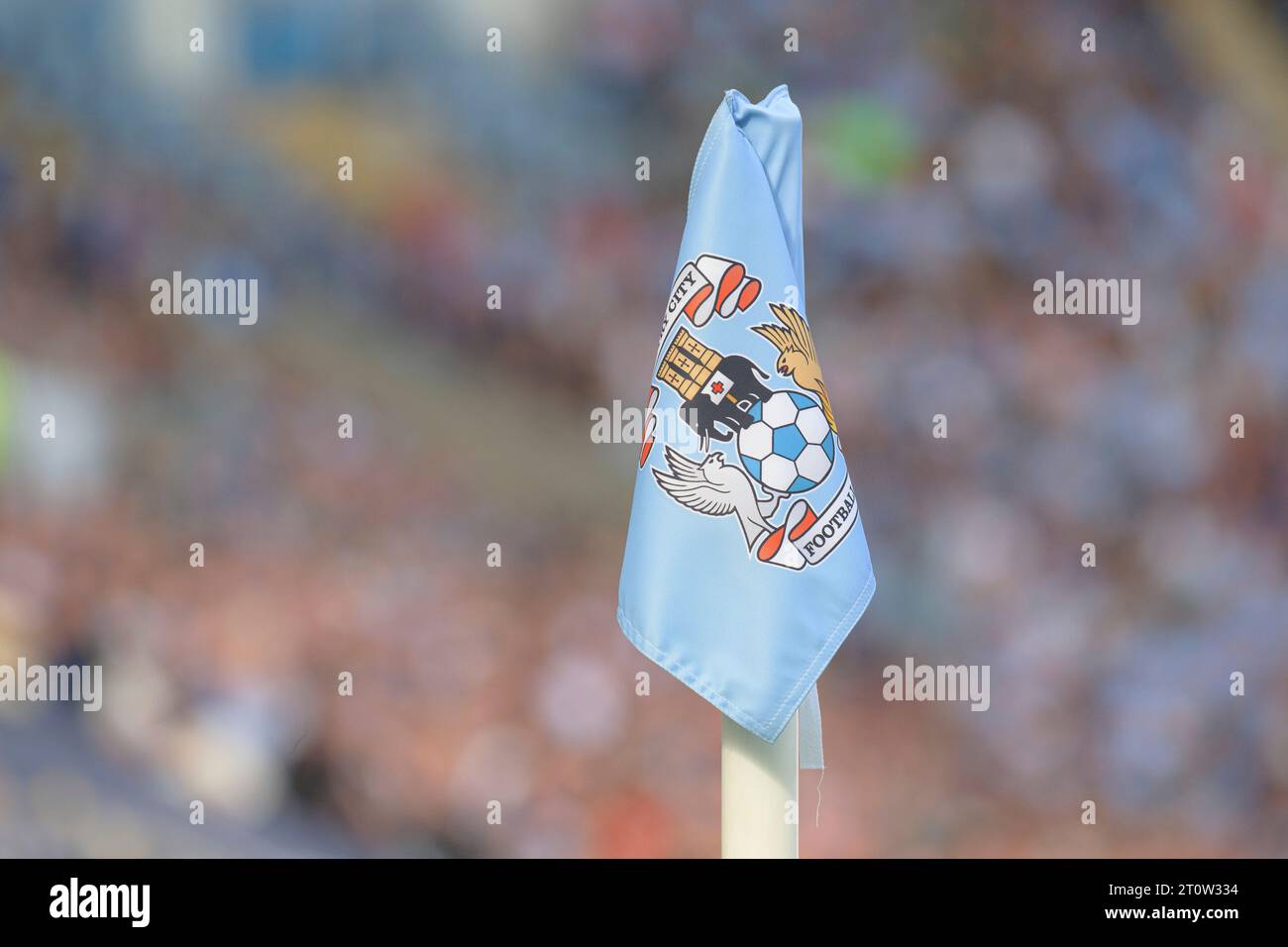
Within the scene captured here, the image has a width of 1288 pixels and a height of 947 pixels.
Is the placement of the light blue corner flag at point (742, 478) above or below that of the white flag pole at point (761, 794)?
above

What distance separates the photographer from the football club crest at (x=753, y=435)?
1.71 metres

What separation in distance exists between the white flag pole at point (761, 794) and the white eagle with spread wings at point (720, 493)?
0.30 metres

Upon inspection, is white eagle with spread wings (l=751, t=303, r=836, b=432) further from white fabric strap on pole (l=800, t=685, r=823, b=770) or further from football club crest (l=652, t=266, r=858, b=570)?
white fabric strap on pole (l=800, t=685, r=823, b=770)

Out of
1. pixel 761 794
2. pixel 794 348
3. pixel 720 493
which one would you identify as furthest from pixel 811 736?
pixel 794 348

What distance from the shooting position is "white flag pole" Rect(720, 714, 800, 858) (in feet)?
5.74

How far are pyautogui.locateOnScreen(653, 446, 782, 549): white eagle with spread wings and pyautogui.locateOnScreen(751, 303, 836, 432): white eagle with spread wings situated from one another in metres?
0.16

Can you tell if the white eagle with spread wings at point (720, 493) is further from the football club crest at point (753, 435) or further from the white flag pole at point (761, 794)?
the white flag pole at point (761, 794)

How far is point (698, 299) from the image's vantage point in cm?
175

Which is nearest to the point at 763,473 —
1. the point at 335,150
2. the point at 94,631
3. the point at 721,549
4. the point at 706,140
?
the point at 721,549

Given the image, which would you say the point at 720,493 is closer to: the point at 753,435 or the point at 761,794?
the point at 753,435

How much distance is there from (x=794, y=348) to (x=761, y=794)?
2.17ft

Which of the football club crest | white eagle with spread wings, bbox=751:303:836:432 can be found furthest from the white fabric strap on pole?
white eagle with spread wings, bbox=751:303:836:432

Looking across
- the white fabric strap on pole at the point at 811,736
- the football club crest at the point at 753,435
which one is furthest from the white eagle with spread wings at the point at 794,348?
the white fabric strap on pole at the point at 811,736

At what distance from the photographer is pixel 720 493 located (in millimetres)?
1716
